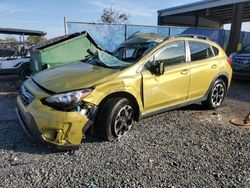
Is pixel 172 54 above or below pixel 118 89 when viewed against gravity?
above

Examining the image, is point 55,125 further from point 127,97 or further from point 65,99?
point 127,97

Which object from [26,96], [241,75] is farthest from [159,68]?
[241,75]

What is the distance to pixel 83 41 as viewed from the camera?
7941mm

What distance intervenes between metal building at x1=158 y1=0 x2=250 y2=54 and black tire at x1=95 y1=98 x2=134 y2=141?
15.7 meters

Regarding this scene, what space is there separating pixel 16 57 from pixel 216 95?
23.9 ft

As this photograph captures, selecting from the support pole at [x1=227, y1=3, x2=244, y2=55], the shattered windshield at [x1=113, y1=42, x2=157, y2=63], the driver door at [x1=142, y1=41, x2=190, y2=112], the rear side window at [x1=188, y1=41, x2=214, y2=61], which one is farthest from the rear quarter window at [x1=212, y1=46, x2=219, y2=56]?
the support pole at [x1=227, y1=3, x2=244, y2=55]

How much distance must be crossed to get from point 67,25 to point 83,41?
3.89 meters

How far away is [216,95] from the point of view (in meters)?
6.37

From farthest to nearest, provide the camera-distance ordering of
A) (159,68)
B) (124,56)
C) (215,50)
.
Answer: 1. (215,50)
2. (124,56)
3. (159,68)

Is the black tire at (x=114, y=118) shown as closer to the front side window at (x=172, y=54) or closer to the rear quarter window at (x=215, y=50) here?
the front side window at (x=172, y=54)

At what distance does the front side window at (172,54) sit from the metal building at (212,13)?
1408cm

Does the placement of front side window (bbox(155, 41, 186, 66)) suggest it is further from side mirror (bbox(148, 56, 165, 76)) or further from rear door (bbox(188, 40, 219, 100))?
rear door (bbox(188, 40, 219, 100))

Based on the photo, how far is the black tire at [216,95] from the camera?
20.3 ft

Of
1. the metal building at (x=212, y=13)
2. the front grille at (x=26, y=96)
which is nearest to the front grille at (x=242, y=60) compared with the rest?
the front grille at (x=26, y=96)
